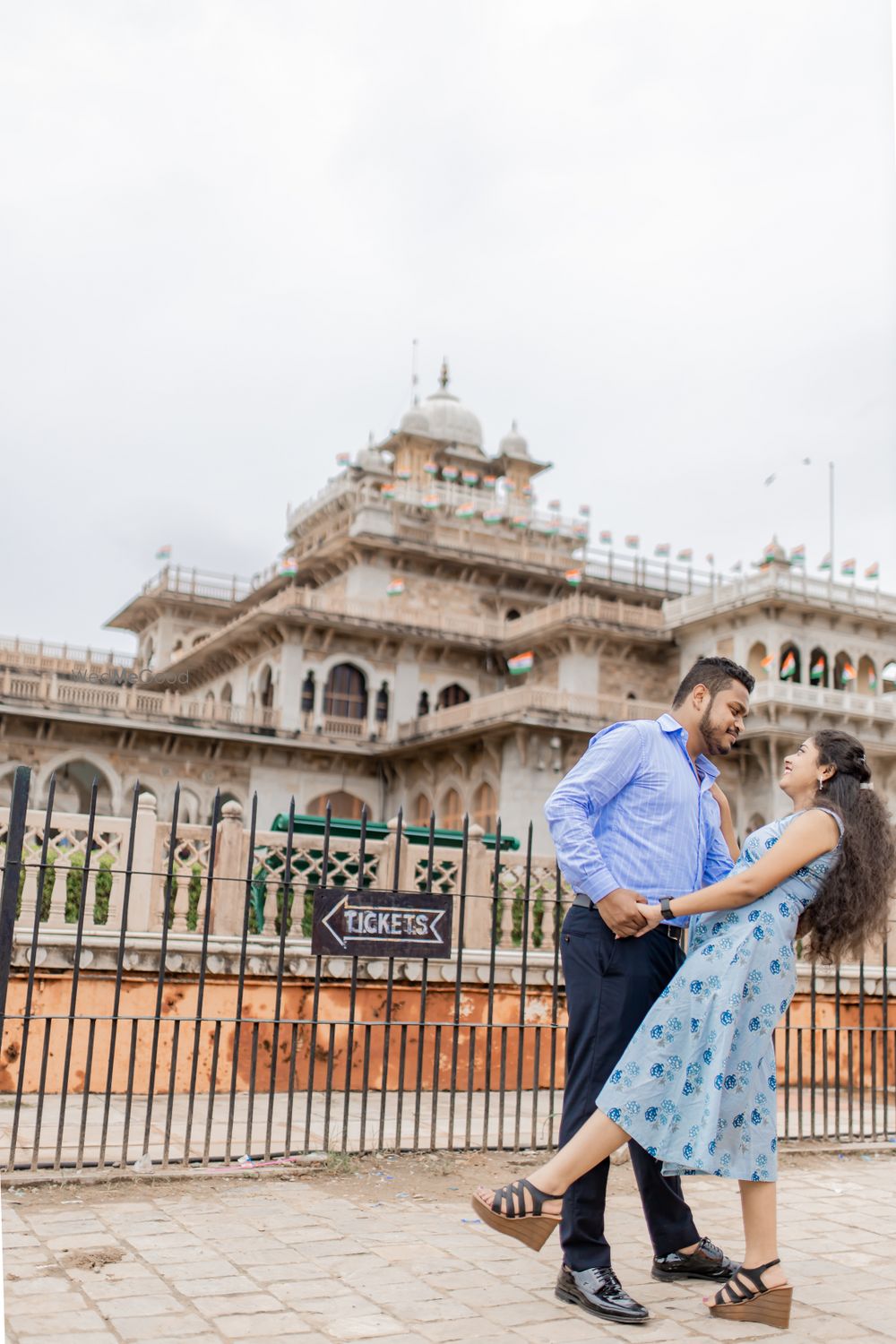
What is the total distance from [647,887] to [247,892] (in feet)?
7.12

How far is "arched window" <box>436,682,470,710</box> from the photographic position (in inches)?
1184

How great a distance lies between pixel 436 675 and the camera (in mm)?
29922

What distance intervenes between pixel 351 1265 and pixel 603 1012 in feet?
3.87

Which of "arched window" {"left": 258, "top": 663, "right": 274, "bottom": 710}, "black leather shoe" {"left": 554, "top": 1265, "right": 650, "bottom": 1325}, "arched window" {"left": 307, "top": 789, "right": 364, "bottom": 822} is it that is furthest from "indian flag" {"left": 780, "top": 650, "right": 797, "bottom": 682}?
"black leather shoe" {"left": 554, "top": 1265, "right": 650, "bottom": 1325}

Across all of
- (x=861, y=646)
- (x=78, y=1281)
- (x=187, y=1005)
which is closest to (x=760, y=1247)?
(x=78, y=1281)

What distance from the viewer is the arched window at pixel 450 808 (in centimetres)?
2759

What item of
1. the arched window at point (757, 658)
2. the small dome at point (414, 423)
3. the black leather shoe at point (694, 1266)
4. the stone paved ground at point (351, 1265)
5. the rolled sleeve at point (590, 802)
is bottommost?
the stone paved ground at point (351, 1265)

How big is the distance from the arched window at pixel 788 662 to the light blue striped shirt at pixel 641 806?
81.4ft

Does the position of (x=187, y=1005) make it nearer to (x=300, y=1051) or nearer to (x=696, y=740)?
(x=300, y=1051)

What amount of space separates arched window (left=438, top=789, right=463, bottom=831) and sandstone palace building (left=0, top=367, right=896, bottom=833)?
0.19 feet

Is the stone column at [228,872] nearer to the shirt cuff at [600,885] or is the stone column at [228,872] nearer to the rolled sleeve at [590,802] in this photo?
the rolled sleeve at [590,802]

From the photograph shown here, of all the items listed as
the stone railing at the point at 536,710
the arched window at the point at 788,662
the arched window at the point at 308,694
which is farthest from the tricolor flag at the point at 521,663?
the arched window at the point at 788,662

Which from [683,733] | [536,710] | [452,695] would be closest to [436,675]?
[452,695]

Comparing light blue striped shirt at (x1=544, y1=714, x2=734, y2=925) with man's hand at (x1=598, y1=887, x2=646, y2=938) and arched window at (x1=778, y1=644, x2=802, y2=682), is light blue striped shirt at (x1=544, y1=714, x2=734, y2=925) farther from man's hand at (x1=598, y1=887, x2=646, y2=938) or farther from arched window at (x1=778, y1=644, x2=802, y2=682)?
arched window at (x1=778, y1=644, x2=802, y2=682)
